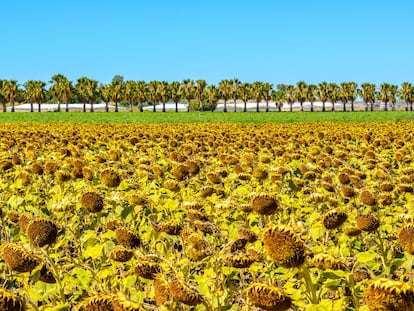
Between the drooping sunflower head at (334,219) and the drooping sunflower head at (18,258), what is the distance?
1.49m

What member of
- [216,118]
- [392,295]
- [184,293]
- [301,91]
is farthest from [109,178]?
[301,91]

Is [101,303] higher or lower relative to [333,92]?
lower

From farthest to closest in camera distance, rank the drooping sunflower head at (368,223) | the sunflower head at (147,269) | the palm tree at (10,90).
A: the palm tree at (10,90), the drooping sunflower head at (368,223), the sunflower head at (147,269)

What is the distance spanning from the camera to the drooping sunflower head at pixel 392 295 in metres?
1.63

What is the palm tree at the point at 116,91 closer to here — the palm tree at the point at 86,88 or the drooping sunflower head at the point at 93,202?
the palm tree at the point at 86,88

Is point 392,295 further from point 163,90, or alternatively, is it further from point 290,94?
point 290,94

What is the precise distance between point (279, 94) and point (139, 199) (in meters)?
155

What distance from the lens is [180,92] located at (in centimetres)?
13925

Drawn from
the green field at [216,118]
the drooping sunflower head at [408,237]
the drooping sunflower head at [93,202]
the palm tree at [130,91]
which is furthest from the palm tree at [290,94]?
the drooping sunflower head at [408,237]

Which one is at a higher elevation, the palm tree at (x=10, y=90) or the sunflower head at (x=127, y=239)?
the palm tree at (x=10, y=90)

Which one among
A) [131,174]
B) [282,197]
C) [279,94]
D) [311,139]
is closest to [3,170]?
[131,174]

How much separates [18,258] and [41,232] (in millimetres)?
427

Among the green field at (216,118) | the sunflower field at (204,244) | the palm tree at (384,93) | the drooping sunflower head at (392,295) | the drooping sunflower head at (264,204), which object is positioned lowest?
the sunflower field at (204,244)

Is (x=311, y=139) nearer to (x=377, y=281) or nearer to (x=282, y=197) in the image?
(x=282, y=197)
